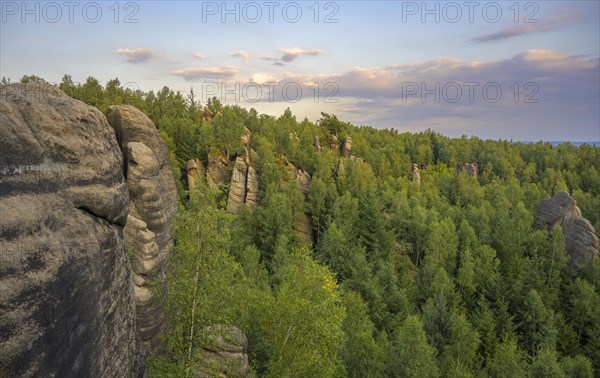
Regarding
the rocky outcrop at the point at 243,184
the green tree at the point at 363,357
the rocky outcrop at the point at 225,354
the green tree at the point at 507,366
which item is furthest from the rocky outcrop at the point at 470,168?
the rocky outcrop at the point at 225,354

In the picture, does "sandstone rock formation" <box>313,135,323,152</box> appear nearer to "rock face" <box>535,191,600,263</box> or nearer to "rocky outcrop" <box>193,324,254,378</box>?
"rock face" <box>535,191,600,263</box>

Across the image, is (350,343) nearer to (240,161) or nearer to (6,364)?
(6,364)

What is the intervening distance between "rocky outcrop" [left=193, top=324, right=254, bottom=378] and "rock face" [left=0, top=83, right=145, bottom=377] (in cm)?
393

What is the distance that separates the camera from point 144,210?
721 inches

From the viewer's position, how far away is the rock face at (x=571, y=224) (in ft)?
201

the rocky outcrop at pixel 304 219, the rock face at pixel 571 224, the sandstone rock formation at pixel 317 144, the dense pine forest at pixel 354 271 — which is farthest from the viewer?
the sandstone rock formation at pixel 317 144

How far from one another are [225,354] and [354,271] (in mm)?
32299

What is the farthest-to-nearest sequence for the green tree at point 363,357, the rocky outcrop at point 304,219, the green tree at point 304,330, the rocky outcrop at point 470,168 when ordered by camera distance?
1. the rocky outcrop at point 470,168
2. the rocky outcrop at point 304,219
3. the green tree at point 363,357
4. the green tree at point 304,330

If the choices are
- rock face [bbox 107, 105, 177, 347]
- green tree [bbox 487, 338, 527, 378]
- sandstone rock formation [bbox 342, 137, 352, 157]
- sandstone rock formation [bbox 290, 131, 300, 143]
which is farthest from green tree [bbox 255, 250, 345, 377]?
sandstone rock formation [bbox 342, 137, 352, 157]

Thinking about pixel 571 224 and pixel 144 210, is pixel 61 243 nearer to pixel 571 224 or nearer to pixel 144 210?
pixel 144 210

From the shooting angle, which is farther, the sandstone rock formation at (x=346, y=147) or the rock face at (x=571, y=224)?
the sandstone rock formation at (x=346, y=147)

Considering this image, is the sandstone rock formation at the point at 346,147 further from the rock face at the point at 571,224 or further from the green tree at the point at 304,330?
the green tree at the point at 304,330

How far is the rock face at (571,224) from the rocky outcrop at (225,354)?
6211cm

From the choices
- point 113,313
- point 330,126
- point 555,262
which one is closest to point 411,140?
→ point 330,126
